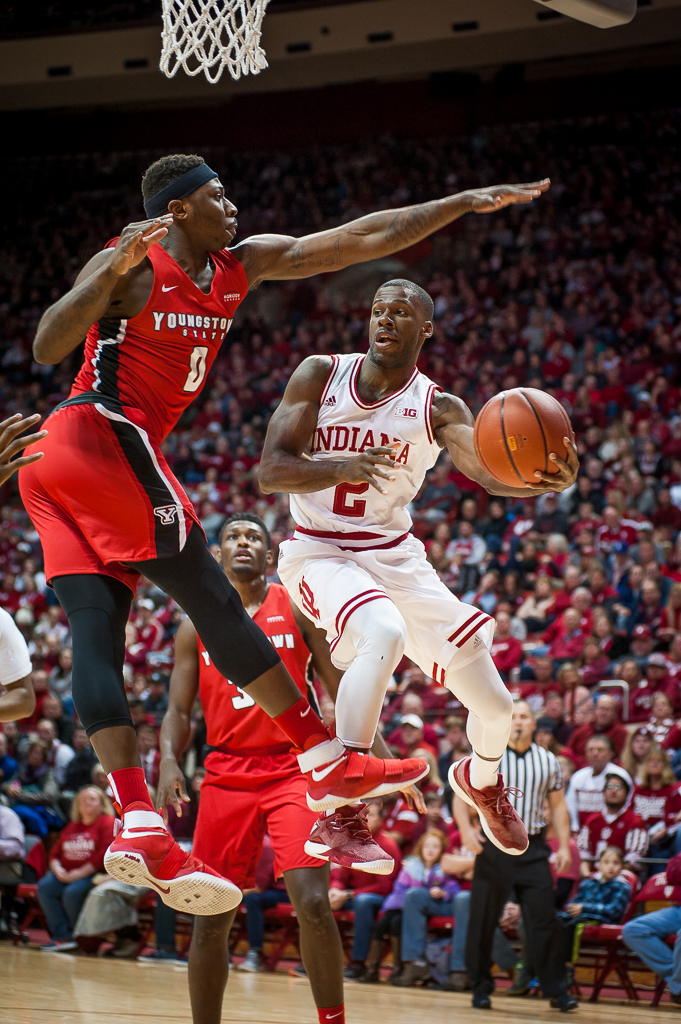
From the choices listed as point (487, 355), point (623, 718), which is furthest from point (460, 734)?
point (487, 355)

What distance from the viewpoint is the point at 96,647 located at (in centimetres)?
364

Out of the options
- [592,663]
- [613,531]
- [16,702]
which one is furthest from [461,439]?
[613,531]

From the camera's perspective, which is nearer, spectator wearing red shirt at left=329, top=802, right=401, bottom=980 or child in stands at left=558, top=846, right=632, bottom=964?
child in stands at left=558, top=846, right=632, bottom=964

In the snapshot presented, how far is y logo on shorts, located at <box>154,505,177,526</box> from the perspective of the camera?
3703 mm

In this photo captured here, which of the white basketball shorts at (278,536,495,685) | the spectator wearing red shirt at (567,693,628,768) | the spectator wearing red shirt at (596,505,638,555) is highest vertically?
the white basketball shorts at (278,536,495,685)

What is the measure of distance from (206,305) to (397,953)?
637 centimetres

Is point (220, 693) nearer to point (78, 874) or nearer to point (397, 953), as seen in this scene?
point (397, 953)

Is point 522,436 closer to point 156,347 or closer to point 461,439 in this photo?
point 461,439

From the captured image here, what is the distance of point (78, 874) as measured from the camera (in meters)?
9.65

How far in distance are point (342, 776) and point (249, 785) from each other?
5.43 ft

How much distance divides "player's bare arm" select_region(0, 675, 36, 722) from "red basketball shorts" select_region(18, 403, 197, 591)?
2.03 meters

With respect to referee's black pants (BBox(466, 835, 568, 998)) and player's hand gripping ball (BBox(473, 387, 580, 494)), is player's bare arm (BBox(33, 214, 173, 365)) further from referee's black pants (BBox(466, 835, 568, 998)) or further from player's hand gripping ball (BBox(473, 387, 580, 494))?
referee's black pants (BBox(466, 835, 568, 998))

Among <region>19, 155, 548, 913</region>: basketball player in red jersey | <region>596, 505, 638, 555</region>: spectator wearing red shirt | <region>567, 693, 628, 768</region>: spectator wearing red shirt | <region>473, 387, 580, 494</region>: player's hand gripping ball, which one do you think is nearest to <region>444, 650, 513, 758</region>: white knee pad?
<region>19, 155, 548, 913</region>: basketball player in red jersey

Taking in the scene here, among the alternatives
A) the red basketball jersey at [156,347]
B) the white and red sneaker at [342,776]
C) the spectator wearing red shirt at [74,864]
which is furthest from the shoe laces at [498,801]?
the spectator wearing red shirt at [74,864]
